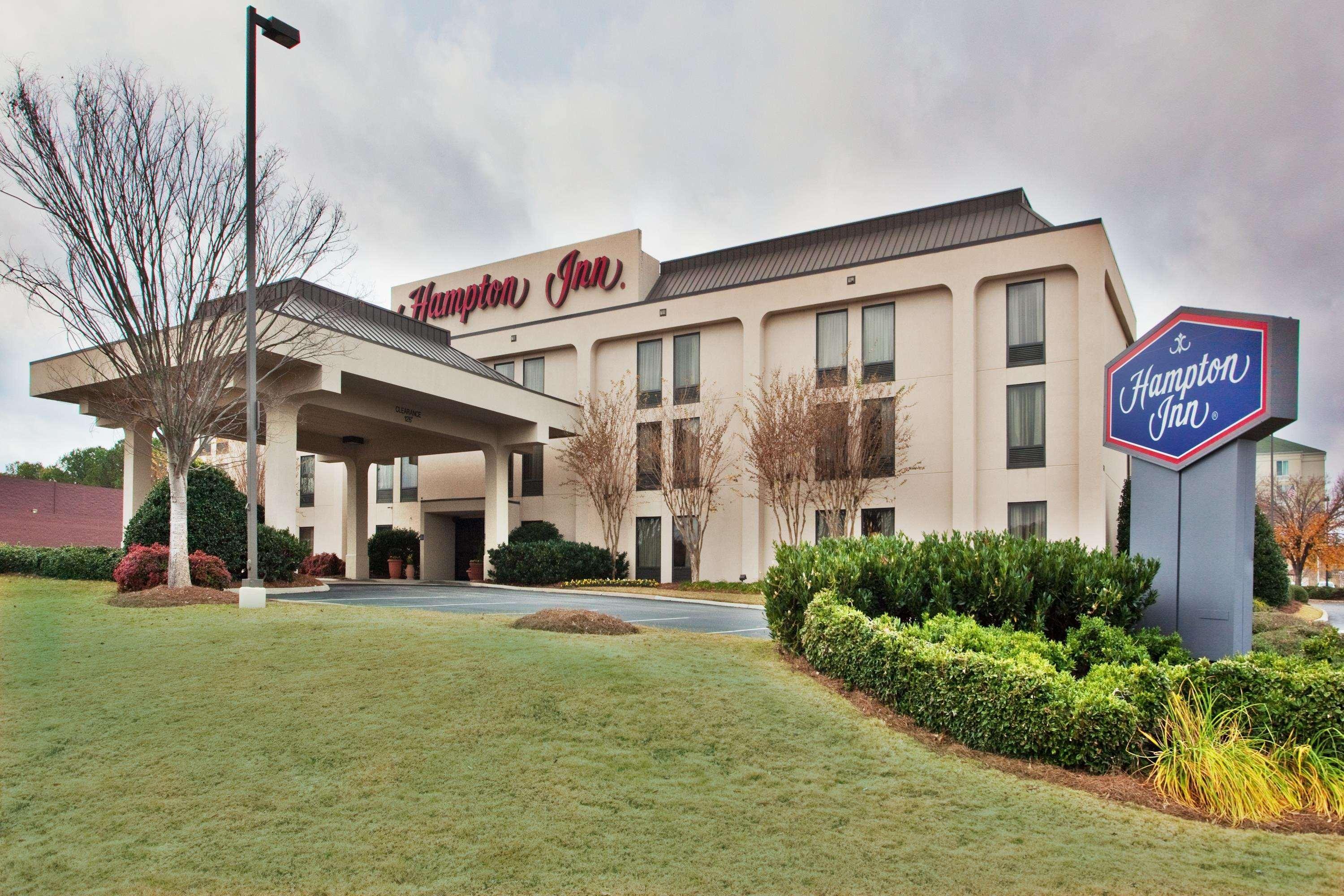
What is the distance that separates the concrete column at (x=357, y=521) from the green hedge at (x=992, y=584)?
82.4 ft

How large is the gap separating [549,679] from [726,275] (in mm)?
24850

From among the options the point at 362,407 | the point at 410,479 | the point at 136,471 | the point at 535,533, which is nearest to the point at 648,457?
the point at 535,533

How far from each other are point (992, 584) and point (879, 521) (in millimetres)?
16982

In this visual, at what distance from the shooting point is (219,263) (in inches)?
581

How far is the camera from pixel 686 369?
1196 inches

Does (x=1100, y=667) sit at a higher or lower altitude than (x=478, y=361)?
lower

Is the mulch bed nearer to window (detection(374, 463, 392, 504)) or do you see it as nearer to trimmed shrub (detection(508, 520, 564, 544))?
trimmed shrub (detection(508, 520, 564, 544))

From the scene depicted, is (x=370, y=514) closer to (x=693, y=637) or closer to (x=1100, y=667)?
(x=693, y=637)

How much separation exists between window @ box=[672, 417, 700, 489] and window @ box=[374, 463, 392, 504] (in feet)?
46.5

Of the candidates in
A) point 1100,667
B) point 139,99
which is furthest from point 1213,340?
point 139,99

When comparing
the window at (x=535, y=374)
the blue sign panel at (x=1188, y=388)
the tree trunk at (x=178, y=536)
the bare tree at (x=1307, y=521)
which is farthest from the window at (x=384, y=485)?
the bare tree at (x=1307, y=521)

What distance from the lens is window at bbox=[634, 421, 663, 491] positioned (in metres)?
29.2

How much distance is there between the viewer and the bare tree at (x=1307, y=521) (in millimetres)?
45688

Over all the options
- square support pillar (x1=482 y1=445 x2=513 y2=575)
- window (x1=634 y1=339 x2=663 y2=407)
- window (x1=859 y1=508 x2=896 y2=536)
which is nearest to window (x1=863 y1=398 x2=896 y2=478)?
window (x1=859 y1=508 x2=896 y2=536)
